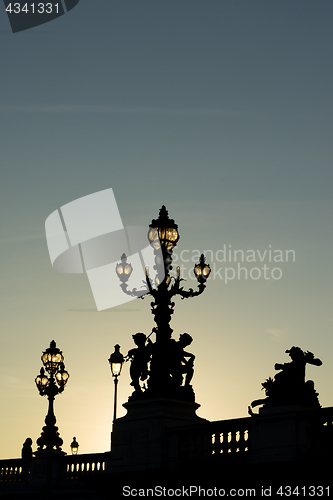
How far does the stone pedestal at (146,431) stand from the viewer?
2208cm

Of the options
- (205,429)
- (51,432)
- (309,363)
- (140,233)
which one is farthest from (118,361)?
(309,363)

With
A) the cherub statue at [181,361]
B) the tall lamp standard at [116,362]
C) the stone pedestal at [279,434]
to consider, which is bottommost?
the stone pedestal at [279,434]

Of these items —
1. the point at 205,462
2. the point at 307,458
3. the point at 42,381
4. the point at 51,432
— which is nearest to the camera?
the point at 307,458

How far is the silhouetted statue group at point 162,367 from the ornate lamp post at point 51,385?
5.22m

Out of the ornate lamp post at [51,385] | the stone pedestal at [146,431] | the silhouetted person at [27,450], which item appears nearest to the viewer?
the stone pedestal at [146,431]

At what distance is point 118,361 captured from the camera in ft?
92.0

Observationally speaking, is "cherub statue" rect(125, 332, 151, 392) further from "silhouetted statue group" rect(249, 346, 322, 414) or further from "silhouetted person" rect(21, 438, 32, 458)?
"silhouetted person" rect(21, 438, 32, 458)

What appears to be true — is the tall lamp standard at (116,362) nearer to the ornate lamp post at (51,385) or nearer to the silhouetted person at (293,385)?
the ornate lamp post at (51,385)

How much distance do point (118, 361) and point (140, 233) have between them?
5.05 meters

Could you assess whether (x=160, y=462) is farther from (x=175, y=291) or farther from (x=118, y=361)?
(x=118, y=361)

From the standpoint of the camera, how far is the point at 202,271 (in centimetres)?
2372

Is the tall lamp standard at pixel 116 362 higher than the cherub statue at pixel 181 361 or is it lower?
higher

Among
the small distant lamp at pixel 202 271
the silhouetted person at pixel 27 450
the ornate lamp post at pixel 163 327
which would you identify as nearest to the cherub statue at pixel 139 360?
the ornate lamp post at pixel 163 327

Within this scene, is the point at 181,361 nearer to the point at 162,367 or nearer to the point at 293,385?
the point at 162,367
